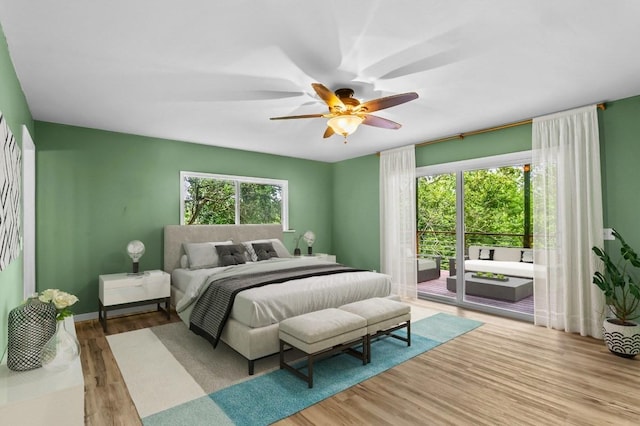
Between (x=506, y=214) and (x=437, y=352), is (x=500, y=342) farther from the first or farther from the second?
(x=506, y=214)

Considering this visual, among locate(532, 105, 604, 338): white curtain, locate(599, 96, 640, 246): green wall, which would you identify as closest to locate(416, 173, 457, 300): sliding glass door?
locate(532, 105, 604, 338): white curtain

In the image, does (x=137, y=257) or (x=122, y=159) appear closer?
(x=137, y=257)

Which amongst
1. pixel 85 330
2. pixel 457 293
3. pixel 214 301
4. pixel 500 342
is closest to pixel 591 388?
pixel 500 342

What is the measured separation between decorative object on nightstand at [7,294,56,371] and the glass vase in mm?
36

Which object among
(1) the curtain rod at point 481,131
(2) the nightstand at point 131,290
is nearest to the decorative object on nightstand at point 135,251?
(2) the nightstand at point 131,290

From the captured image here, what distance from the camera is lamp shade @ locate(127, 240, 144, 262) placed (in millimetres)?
4340

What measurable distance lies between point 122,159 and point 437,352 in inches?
185

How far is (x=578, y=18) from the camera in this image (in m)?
2.11

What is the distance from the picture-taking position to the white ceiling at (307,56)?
2.02 meters

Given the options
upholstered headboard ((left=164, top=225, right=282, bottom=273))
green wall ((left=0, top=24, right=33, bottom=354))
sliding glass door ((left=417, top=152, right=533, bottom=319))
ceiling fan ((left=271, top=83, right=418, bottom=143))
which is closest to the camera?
green wall ((left=0, top=24, right=33, bottom=354))

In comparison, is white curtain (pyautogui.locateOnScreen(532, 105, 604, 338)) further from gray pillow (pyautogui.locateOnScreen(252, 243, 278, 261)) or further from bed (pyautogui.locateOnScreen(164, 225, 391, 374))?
gray pillow (pyautogui.locateOnScreen(252, 243, 278, 261))

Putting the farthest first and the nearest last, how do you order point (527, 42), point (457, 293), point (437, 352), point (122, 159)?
point (457, 293) < point (122, 159) < point (437, 352) < point (527, 42)

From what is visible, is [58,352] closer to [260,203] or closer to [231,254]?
[231,254]

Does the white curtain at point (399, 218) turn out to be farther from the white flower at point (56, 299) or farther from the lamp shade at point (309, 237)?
the white flower at point (56, 299)
